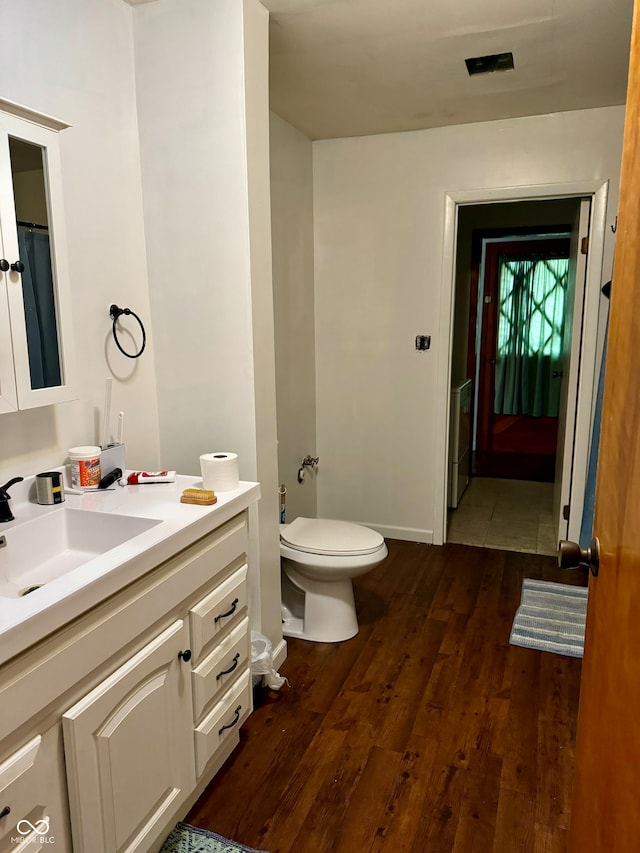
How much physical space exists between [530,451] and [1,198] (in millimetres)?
5438

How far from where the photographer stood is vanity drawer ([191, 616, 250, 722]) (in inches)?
62.7

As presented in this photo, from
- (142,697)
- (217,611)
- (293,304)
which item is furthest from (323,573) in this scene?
(293,304)

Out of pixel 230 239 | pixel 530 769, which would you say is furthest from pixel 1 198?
pixel 530 769

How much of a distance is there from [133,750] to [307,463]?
2312 millimetres

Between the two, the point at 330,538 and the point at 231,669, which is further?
the point at 330,538

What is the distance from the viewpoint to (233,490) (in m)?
1.78

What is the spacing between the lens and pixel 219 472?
1.75 metres

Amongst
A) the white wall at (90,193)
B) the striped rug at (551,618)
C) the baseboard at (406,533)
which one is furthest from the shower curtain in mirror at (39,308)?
the baseboard at (406,533)

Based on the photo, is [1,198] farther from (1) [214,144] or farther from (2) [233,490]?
(2) [233,490]

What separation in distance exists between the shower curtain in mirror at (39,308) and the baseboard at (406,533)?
2479 millimetres

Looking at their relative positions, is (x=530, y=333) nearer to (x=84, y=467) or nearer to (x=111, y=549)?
(x=84, y=467)

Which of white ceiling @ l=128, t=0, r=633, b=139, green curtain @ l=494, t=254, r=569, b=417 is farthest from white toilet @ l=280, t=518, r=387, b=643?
green curtain @ l=494, t=254, r=569, b=417

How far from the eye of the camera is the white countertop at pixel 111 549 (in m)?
1.04

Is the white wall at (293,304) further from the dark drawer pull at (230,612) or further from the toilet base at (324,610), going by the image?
the dark drawer pull at (230,612)
